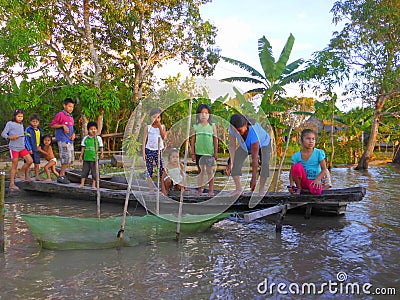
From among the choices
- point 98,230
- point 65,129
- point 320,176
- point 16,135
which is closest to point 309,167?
point 320,176

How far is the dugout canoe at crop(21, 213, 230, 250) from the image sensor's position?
136 inches

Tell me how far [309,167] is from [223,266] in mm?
1838

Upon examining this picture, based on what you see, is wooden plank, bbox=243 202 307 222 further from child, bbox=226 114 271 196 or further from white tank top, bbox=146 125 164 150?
white tank top, bbox=146 125 164 150

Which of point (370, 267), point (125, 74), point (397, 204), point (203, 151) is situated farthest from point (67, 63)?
point (370, 267)

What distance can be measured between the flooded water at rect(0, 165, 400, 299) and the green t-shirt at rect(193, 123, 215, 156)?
36.9 inches

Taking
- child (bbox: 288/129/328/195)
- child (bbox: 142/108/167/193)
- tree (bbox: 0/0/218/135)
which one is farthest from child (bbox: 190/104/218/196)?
tree (bbox: 0/0/218/135)

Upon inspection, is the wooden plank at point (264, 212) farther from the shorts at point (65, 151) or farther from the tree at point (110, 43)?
the tree at point (110, 43)

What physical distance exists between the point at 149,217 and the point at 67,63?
10.1 m

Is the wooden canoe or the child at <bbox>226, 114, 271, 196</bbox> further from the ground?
the child at <bbox>226, 114, 271, 196</bbox>

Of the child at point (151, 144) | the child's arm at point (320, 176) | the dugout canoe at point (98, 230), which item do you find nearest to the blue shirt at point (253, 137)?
the child's arm at point (320, 176)

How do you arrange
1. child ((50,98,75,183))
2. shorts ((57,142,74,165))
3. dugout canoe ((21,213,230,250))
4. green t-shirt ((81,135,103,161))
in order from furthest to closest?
shorts ((57,142,74,165))
child ((50,98,75,183))
green t-shirt ((81,135,103,161))
dugout canoe ((21,213,230,250))

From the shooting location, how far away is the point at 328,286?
2.97 m

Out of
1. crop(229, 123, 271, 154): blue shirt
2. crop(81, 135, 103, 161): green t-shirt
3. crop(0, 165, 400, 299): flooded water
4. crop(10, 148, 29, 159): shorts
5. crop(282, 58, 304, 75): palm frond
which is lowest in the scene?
crop(0, 165, 400, 299): flooded water

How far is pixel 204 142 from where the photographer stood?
459 cm
